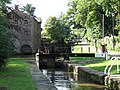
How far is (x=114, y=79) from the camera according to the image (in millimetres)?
19484

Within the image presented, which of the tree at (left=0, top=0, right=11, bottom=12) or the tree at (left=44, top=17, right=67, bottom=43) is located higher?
the tree at (left=44, top=17, right=67, bottom=43)

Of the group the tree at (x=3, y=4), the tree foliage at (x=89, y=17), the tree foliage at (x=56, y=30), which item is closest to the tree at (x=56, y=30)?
the tree foliage at (x=56, y=30)

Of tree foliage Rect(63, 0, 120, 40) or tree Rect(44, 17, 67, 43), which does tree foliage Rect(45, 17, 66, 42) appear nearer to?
tree Rect(44, 17, 67, 43)

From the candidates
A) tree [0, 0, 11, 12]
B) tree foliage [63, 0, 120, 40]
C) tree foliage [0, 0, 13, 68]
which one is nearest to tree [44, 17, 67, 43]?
tree foliage [63, 0, 120, 40]

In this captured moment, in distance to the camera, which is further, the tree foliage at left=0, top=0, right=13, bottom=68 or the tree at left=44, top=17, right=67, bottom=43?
the tree at left=44, top=17, right=67, bottom=43

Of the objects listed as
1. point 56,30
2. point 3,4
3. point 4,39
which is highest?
point 56,30

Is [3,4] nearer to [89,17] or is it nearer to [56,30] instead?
[89,17]

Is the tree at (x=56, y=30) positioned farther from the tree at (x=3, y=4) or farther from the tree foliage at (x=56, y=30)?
the tree at (x=3, y=4)

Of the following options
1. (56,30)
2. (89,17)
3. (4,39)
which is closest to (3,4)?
(4,39)

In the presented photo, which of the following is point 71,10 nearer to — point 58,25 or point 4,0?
point 58,25

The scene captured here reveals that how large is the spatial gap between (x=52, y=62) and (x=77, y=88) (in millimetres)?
24755

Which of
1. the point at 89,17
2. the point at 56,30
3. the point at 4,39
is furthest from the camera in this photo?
the point at 56,30

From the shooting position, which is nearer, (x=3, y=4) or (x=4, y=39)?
(x=4, y=39)

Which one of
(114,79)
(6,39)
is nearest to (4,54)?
(6,39)
